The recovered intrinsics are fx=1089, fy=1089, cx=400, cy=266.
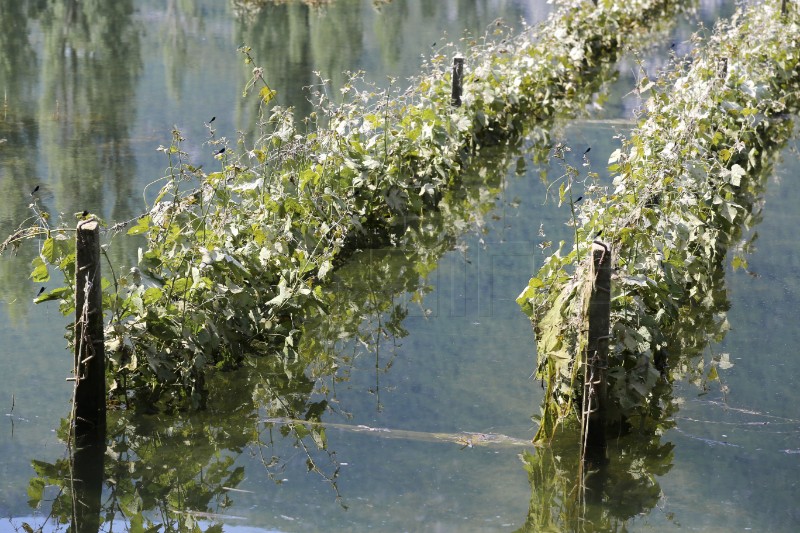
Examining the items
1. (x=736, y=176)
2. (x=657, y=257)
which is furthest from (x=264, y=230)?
(x=736, y=176)

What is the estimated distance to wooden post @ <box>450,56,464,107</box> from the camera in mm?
11828

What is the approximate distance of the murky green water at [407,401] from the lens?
19.1 feet

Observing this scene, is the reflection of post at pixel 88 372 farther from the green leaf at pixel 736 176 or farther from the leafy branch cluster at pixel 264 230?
the green leaf at pixel 736 176

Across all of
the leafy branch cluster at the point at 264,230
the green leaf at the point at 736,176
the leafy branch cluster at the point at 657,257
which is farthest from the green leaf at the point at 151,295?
the green leaf at the point at 736,176

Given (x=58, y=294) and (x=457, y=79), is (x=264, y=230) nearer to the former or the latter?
(x=58, y=294)

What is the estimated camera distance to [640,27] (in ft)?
76.7

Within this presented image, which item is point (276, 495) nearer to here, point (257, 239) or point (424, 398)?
point (424, 398)

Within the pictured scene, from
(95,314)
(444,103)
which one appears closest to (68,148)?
(444,103)

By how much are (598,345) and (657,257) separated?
5.17ft

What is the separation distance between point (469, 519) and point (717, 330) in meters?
3.48

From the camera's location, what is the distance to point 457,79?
1193 centimetres

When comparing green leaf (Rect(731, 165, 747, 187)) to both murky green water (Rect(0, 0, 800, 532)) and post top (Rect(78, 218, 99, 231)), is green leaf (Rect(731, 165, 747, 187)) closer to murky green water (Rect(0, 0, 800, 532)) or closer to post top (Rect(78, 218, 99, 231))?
murky green water (Rect(0, 0, 800, 532))

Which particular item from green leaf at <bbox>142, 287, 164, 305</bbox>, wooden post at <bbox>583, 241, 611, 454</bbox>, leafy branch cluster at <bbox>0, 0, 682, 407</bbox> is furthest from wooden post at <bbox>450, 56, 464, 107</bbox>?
wooden post at <bbox>583, 241, 611, 454</bbox>

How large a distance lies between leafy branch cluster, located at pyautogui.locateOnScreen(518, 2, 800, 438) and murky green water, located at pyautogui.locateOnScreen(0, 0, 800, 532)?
1.02 feet
